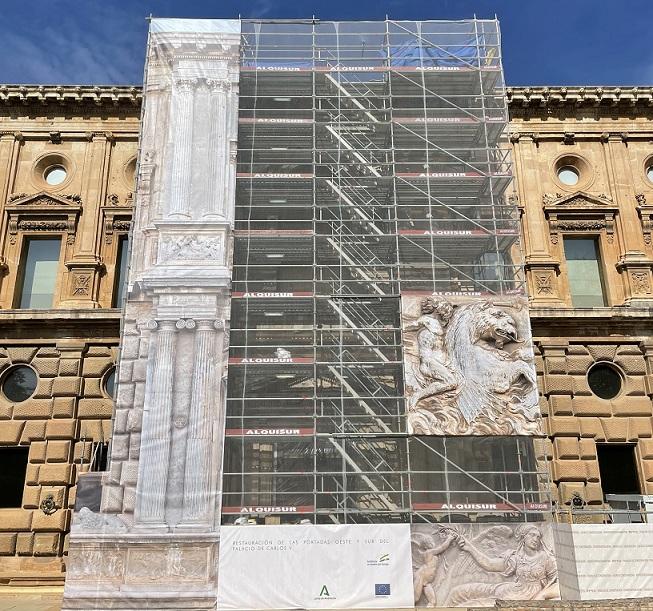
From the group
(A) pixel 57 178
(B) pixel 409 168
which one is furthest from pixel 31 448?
(B) pixel 409 168

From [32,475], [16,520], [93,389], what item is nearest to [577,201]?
[93,389]

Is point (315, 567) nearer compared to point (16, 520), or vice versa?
point (315, 567)

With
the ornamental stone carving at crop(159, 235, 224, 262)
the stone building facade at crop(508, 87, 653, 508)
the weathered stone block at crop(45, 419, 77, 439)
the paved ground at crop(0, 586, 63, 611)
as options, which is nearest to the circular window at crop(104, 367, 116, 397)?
the weathered stone block at crop(45, 419, 77, 439)

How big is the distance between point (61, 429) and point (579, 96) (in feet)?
67.5

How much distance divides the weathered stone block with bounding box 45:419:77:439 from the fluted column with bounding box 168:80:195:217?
723 cm

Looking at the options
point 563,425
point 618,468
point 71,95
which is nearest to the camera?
point 563,425

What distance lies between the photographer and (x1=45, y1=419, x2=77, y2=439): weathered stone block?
22.0 meters

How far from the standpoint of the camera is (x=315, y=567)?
17047 millimetres

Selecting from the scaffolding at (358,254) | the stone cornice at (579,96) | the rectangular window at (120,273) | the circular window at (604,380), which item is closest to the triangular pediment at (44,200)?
the rectangular window at (120,273)

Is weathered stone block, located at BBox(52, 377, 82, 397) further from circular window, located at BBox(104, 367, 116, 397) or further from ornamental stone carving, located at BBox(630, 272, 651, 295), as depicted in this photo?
ornamental stone carving, located at BBox(630, 272, 651, 295)

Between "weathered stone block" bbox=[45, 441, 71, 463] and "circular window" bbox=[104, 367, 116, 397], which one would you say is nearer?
"weathered stone block" bbox=[45, 441, 71, 463]

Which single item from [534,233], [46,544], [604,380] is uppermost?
[534,233]

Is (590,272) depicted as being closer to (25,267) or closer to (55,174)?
(55,174)

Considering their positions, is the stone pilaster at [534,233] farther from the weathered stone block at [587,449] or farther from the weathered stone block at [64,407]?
the weathered stone block at [64,407]
